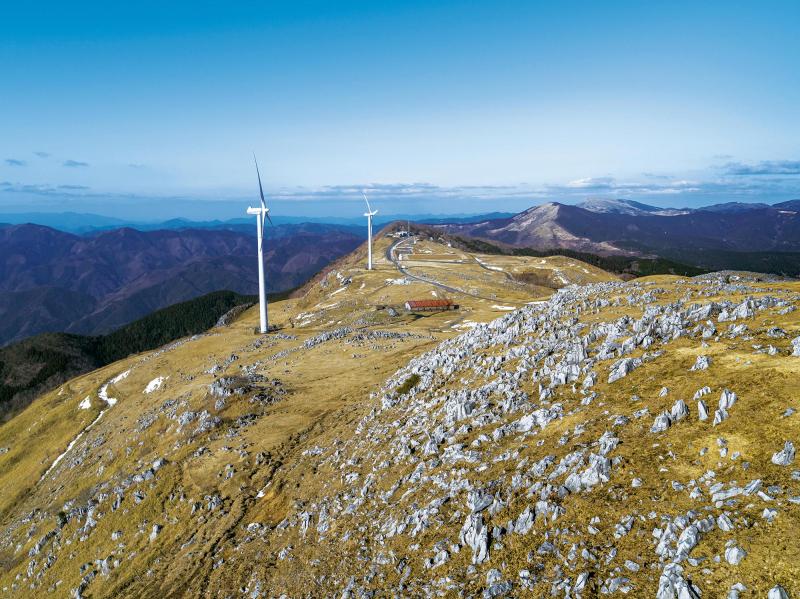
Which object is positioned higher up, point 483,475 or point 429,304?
point 483,475

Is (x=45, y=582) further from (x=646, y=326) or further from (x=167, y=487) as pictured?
(x=646, y=326)

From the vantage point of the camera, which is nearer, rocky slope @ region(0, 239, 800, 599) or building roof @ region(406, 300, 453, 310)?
rocky slope @ region(0, 239, 800, 599)

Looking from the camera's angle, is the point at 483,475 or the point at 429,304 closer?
the point at 483,475

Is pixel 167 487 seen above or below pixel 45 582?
above

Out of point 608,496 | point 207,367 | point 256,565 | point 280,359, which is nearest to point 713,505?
point 608,496

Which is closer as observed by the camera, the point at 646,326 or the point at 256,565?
the point at 256,565

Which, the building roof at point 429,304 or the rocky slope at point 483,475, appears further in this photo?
the building roof at point 429,304

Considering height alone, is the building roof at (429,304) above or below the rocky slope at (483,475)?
below

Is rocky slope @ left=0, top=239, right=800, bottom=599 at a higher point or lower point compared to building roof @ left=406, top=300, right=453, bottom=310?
A: higher
